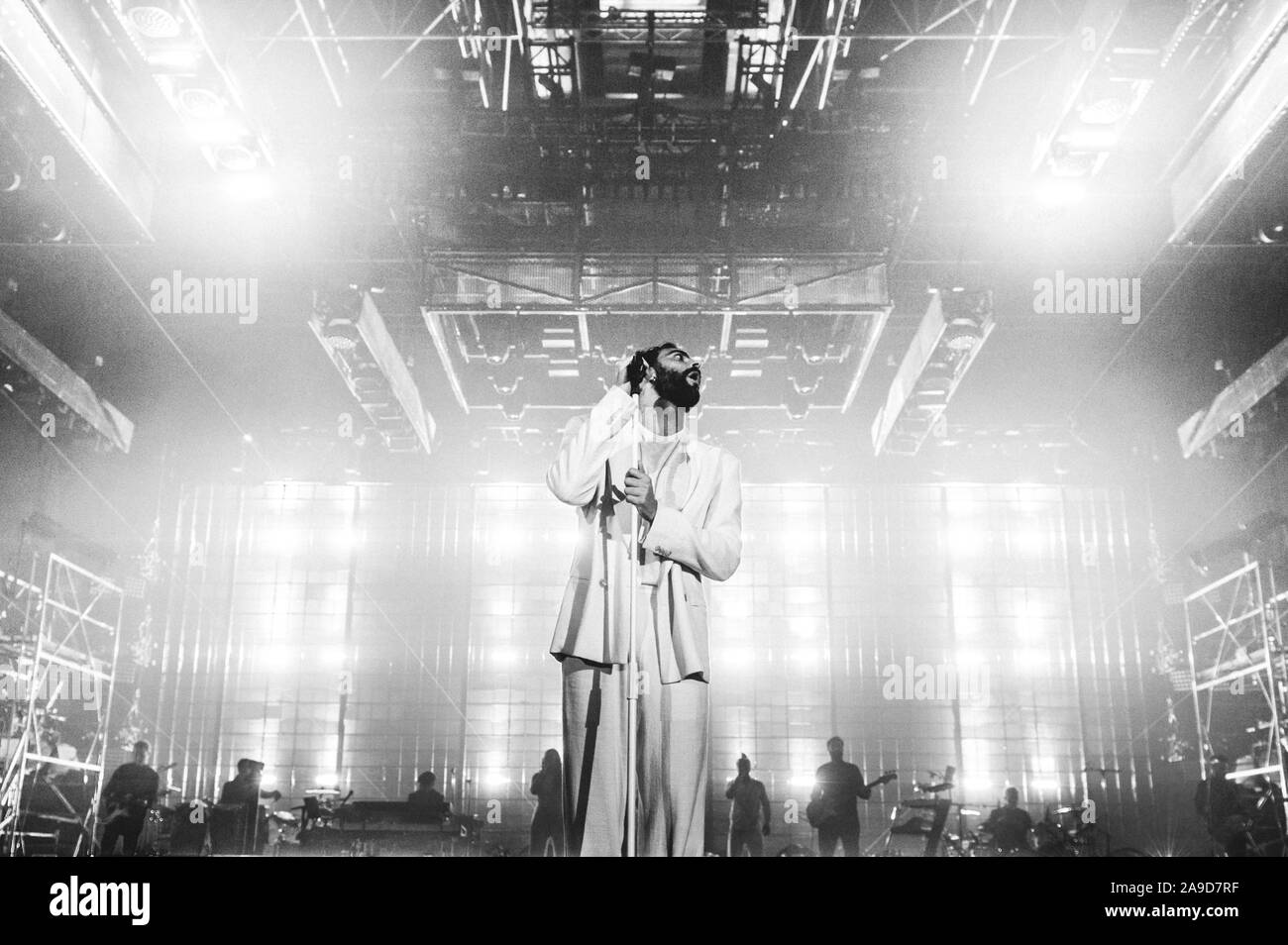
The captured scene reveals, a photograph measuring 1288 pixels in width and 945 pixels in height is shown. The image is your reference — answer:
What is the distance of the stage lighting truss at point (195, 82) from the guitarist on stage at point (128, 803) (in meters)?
4.65

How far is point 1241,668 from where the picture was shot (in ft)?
30.2

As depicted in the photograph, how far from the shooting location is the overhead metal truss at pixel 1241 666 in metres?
8.49

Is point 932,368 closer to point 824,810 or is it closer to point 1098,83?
point 1098,83

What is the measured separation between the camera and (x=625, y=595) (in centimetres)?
222

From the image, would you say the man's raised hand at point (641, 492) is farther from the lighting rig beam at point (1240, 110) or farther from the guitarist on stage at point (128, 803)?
the guitarist on stage at point (128, 803)

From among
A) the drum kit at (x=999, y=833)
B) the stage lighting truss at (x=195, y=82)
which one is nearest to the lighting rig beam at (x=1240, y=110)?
the drum kit at (x=999, y=833)

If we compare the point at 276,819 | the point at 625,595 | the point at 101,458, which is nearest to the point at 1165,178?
the point at 625,595

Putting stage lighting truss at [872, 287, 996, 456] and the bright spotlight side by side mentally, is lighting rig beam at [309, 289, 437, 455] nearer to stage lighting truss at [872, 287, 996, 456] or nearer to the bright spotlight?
the bright spotlight

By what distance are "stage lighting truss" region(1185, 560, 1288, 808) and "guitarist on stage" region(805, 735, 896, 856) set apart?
3.21 meters

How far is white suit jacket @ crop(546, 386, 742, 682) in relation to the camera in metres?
2.19

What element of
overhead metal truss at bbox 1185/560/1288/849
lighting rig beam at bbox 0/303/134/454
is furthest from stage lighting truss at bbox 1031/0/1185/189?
lighting rig beam at bbox 0/303/134/454

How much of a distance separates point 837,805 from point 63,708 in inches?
259

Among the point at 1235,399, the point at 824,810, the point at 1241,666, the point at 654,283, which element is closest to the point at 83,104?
the point at 654,283
